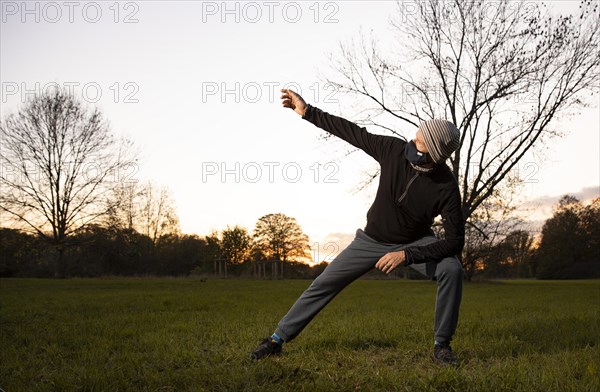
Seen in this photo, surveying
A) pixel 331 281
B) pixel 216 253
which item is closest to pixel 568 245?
pixel 216 253

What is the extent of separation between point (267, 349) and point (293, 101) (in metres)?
2.28

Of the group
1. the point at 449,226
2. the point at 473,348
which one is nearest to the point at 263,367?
the point at 449,226

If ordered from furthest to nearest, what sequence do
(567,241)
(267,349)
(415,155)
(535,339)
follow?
(567,241) < (535,339) < (267,349) < (415,155)

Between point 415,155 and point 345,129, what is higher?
point 345,129

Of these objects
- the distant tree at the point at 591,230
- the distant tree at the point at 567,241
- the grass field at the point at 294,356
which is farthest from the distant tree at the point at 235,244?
the grass field at the point at 294,356

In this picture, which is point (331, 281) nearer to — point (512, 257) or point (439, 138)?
point (439, 138)

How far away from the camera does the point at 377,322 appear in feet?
24.4

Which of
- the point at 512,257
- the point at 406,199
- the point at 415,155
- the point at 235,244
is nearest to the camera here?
the point at 415,155

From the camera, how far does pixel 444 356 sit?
178 inches

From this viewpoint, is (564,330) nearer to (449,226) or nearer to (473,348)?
(473,348)

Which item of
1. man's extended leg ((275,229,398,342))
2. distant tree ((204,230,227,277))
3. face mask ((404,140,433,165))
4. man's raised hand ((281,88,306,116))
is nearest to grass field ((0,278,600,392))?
man's extended leg ((275,229,398,342))

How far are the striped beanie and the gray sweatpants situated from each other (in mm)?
841

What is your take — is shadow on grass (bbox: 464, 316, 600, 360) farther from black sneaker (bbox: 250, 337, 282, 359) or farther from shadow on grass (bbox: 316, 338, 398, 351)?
black sneaker (bbox: 250, 337, 282, 359)

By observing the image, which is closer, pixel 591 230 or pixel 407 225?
pixel 407 225
